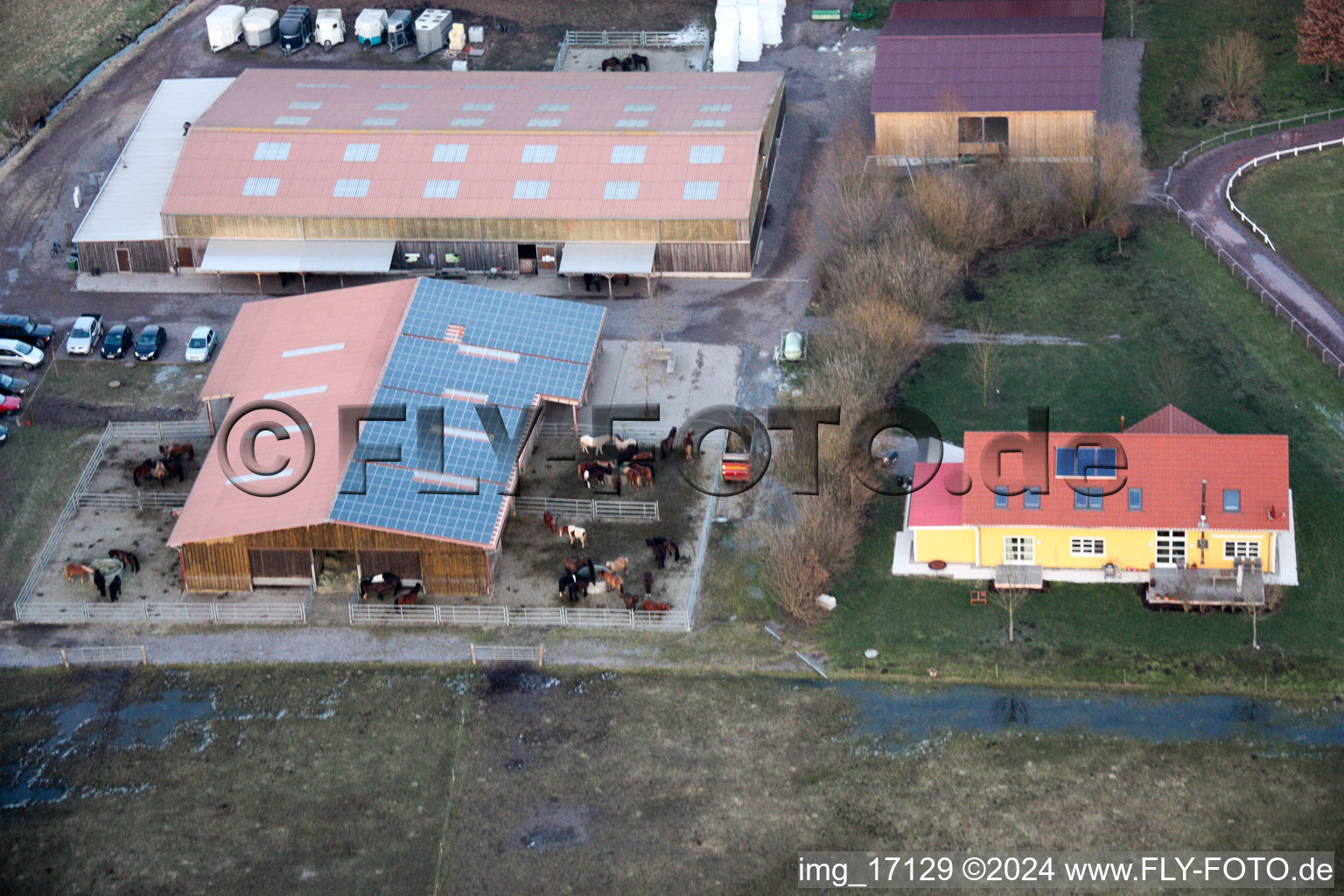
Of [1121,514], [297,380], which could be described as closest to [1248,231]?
[1121,514]

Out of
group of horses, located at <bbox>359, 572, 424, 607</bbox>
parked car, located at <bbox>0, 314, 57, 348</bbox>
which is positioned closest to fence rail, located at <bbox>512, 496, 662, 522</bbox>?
group of horses, located at <bbox>359, 572, 424, 607</bbox>

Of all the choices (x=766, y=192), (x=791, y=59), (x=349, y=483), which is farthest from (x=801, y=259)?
(x=349, y=483)

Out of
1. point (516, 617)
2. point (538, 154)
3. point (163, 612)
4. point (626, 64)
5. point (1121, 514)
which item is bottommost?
point (516, 617)

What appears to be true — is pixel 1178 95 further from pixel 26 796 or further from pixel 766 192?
pixel 26 796

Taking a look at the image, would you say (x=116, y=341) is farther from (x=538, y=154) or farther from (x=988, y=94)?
(x=988, y=94)

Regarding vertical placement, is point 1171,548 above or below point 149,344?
below

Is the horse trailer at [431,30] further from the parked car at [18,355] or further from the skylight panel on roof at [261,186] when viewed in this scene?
the parked car at [18,355]

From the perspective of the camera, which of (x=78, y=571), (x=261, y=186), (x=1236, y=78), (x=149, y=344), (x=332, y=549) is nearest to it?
(x=332, y=549)
